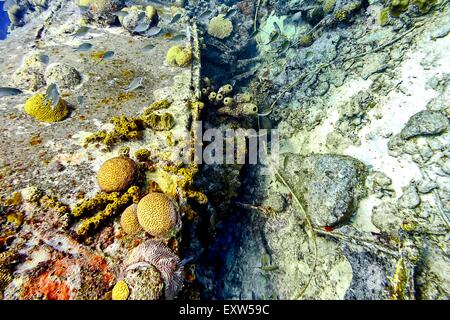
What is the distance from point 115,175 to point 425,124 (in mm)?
5037

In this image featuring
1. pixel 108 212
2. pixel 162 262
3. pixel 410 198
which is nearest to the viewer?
Answer: pixel 162 262

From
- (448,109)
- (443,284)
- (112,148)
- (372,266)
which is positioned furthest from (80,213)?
(448,109)

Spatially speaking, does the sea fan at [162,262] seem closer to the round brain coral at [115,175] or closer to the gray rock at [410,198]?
the round brain coral at [115,175]

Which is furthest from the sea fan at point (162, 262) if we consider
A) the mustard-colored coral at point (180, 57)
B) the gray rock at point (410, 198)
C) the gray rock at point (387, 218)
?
the mustard-colored coral at point (180, 57)

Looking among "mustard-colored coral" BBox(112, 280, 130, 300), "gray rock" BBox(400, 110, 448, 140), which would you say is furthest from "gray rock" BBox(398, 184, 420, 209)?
"mustard-colored coral" BBox(112, 280, 130, 300)

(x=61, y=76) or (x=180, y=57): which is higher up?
(x=180, y=57)

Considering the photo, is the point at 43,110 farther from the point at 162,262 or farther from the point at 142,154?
the point at 162,262

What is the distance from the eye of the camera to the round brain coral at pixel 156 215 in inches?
117

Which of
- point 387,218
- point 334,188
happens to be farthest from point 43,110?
point 387,218

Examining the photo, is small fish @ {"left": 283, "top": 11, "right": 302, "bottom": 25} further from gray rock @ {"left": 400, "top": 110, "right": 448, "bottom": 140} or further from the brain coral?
gray rock @ {"left": 400, "top": 110, "right": 448, "bottom": 140}

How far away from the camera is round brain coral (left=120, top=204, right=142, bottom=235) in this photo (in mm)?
3049

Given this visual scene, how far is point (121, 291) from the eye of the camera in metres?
2.47

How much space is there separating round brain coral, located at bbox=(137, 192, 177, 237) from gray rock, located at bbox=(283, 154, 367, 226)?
2.78m
